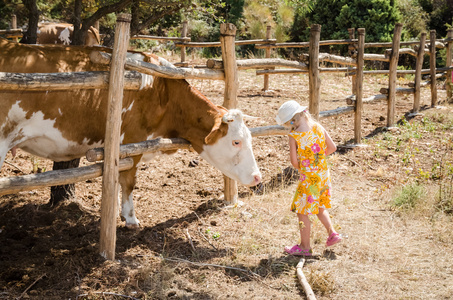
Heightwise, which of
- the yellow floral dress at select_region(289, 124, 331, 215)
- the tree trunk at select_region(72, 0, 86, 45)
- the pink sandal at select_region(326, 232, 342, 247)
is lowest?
the pink sandal at select_region(326, 232, 342, 247)

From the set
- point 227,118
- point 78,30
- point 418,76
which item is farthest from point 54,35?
point 418,76

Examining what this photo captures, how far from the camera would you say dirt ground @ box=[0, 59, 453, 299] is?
3.60m

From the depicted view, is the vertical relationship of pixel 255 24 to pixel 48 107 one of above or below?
above

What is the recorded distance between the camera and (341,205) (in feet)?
18.3

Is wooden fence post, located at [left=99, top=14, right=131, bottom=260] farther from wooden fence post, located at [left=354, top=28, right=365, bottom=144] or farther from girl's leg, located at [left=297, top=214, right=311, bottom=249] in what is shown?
wooden fence post, located at [left=354, top=28, right=365, bottom=144]

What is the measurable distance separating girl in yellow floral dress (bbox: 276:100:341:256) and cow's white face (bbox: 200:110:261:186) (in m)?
0.54

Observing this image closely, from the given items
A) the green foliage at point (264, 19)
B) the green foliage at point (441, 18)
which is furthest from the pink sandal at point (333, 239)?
the green foliage at point (441, 18)

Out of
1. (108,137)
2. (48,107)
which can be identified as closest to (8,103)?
(48,107)

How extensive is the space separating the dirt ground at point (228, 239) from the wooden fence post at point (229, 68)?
229 mm

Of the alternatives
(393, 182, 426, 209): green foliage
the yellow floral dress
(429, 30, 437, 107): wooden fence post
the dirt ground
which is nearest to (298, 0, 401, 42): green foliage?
(429, 30, 437, 107): wooden fence post

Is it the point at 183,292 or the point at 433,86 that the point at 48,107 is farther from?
the point at 433,86

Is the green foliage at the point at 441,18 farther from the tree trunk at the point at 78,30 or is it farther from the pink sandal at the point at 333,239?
the pink sandal at the point at 333,239

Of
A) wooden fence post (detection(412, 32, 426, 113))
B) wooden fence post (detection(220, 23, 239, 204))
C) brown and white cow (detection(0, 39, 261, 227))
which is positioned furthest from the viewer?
wooden fence post (detection(412, 32, 426, 113))

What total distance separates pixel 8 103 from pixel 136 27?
2.17 meters
